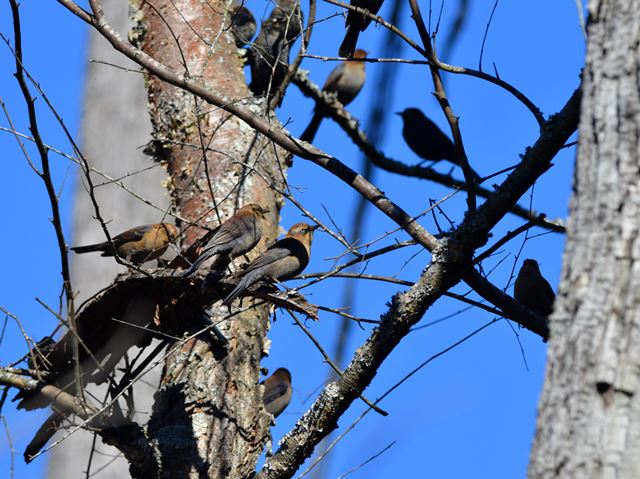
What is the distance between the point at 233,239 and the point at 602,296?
297 cm

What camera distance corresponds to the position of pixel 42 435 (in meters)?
4.25

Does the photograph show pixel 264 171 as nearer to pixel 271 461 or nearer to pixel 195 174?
pixel 195 174

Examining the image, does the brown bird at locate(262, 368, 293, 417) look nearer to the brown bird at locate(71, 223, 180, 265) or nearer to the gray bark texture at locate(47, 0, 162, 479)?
the gray bark texture at locate(47, 0, 162, 479)

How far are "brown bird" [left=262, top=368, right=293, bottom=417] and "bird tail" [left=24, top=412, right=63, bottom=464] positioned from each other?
3.81 metres

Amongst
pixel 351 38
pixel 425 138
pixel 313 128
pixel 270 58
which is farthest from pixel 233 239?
pixel 425 138

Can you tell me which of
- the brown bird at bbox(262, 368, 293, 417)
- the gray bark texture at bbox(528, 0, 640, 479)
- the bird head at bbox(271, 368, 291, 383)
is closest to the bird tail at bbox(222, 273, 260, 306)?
the gray bark texture at bbox(528, 0, 640, 479)

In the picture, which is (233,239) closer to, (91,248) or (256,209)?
(256,209)

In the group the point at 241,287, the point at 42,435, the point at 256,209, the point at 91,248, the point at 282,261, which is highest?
the point at 256,209

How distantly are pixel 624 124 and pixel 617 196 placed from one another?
0.14 meters

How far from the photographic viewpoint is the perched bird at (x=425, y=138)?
419 inches

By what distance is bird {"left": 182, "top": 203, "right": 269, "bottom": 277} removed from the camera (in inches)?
170

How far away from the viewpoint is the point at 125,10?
21.8ft

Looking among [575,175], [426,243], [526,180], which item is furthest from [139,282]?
[575,175]

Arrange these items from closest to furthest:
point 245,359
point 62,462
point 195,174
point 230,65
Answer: point 245,359
point 195,174
point 230,65
point 62,462
